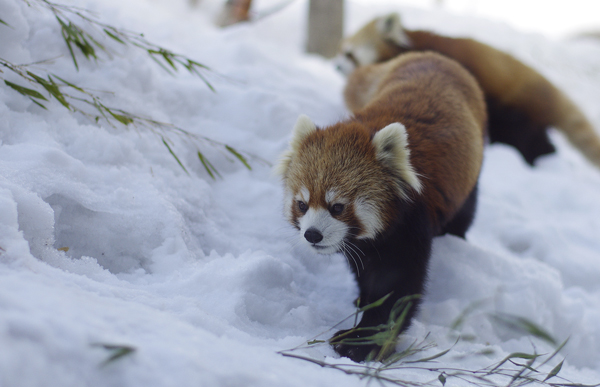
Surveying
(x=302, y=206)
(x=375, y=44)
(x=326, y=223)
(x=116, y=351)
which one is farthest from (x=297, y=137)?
(x=375, y=44)

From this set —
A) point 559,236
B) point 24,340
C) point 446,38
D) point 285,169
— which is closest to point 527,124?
point 446,38

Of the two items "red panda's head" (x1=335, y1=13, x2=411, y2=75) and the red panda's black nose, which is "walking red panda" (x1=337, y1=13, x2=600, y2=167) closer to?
"red panda's head" (x1=335, y1=13, x2=411, y2=75)

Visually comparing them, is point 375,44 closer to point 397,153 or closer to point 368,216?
point 397,153

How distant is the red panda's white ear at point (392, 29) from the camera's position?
4.93m

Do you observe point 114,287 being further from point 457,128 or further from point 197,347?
point 457,128

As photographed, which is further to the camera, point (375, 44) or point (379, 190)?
point (375, 44)

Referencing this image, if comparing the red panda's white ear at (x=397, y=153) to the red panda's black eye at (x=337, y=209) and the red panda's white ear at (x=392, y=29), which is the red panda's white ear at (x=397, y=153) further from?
the red panda's white ear at (x=392, y=29)

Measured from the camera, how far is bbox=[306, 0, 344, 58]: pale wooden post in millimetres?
6316

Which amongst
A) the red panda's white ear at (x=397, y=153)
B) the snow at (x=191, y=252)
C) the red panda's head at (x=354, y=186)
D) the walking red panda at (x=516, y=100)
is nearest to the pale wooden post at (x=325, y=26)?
the walking red panda at (x=516, y=100)

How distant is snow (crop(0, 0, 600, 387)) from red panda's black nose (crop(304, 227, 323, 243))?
0.19 m

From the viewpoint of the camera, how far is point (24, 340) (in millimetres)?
895

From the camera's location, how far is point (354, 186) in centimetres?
197

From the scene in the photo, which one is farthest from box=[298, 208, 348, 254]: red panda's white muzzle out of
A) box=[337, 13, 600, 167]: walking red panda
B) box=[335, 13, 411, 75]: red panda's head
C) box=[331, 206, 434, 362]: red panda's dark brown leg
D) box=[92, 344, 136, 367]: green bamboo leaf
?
box=[335, 13, 411, 75]: red panda's head

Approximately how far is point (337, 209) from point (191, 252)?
2.30 feet
